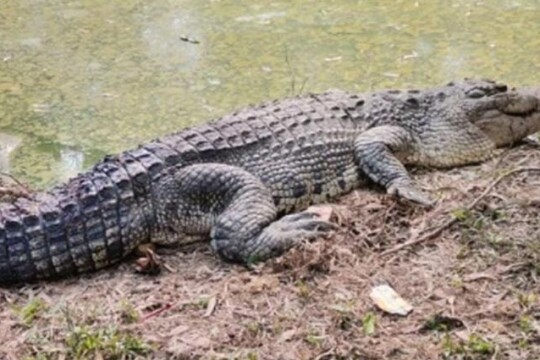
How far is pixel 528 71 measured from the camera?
16.9ft

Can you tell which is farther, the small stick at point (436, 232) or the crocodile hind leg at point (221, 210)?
the crocodile hind leg at point (221, 210)

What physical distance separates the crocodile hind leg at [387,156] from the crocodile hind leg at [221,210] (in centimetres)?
47

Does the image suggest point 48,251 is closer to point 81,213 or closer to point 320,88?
point 81,213

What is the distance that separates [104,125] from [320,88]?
3.83 feet

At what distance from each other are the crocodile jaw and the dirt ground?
1.93 ft

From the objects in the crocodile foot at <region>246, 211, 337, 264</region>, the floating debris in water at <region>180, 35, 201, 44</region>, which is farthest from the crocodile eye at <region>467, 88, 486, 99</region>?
the floating debris in water at <region>180, 35, 201, 44</region>

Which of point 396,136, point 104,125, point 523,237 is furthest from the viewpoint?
point 104,125

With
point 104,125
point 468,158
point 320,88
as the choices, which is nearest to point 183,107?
point 104,125

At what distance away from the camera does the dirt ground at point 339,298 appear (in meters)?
2.76

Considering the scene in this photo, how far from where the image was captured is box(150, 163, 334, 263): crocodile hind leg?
346cm

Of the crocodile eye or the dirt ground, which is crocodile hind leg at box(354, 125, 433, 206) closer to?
the dirt ground

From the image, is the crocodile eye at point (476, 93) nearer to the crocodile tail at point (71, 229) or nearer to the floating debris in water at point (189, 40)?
the crocodile tail at point (71, 229)

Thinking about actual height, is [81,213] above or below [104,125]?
above

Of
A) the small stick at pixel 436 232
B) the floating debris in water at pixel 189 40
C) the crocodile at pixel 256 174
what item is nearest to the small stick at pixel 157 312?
the crocodile at pixel 256 174
